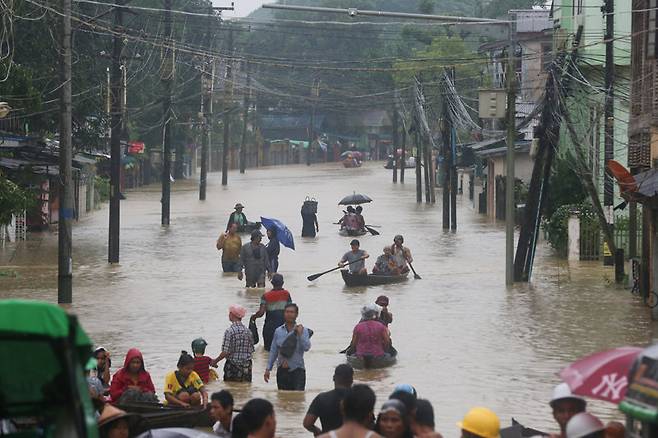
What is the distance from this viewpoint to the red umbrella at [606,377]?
304 inches

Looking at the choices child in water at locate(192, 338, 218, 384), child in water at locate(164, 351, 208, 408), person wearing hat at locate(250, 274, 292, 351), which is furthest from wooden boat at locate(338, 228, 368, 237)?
child in water at locate(164, 351, 208, 408)

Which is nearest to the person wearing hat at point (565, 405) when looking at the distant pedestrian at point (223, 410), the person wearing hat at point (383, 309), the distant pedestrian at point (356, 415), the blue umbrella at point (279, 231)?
the distant pedestrian at point (356, 415)

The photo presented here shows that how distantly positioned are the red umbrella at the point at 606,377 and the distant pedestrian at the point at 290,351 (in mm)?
8690

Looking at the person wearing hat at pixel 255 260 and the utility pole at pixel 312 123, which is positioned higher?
the utility pole at pixel 312 123

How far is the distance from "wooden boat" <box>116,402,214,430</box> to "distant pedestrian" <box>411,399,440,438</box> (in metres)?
4.35

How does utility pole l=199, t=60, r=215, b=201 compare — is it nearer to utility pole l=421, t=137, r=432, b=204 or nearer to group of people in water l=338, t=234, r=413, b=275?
utility pole l=421, t=137, r=432, b=204

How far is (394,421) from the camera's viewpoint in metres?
8.38

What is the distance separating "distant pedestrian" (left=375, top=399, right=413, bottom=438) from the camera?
27.5 ft

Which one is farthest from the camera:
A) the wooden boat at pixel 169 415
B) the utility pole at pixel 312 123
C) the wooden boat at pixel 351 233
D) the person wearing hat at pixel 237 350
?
the utility pole at pixel 312 123

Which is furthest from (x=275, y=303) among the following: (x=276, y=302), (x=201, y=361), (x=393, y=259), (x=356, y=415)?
(x=393, y=259)

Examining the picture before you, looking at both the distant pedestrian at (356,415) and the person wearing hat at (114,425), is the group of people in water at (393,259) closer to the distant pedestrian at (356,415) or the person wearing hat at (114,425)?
the person wearing hat at (114,425)

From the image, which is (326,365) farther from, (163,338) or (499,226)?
(499,226)

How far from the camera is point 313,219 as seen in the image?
4475 centimetres

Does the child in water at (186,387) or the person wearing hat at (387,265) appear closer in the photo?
the child in water at (186,387)
